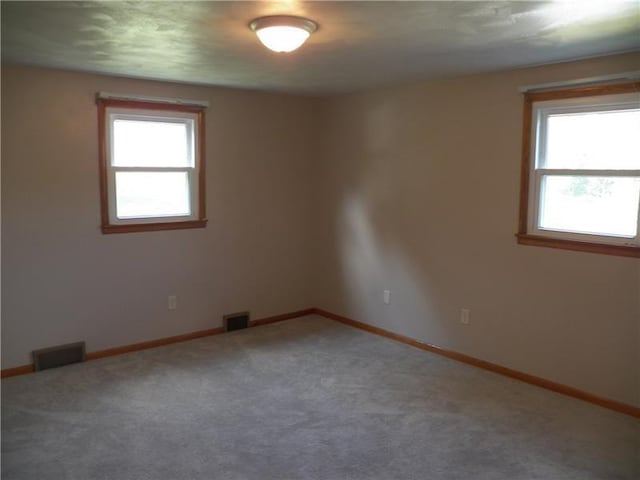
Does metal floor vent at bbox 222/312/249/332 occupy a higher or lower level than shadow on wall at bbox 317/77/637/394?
lower

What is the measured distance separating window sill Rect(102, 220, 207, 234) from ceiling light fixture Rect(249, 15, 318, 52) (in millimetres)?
2336

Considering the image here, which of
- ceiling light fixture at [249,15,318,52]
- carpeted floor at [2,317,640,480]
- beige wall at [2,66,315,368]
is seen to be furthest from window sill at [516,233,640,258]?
beige wall at [2,66,315,368]

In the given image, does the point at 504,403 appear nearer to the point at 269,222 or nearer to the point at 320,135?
the point at 269,222

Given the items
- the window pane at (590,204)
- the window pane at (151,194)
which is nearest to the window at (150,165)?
the window pane at (151,194)

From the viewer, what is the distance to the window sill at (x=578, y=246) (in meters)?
3.31

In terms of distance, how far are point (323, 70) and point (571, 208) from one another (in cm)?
200

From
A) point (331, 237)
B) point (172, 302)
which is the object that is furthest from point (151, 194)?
point (331, 237)

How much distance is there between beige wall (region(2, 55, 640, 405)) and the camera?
3.71 m

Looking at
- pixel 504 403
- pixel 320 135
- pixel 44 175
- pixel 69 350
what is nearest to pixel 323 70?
pixel 320 135

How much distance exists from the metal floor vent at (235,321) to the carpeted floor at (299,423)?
66 cm

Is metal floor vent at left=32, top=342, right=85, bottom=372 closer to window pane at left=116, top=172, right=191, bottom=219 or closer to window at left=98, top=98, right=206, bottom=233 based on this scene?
window at left=98, top=98, right=206, bottom=233

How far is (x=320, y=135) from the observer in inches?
217

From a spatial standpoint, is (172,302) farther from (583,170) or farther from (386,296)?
(583,170)

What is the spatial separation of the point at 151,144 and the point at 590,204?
3448 millimetres
